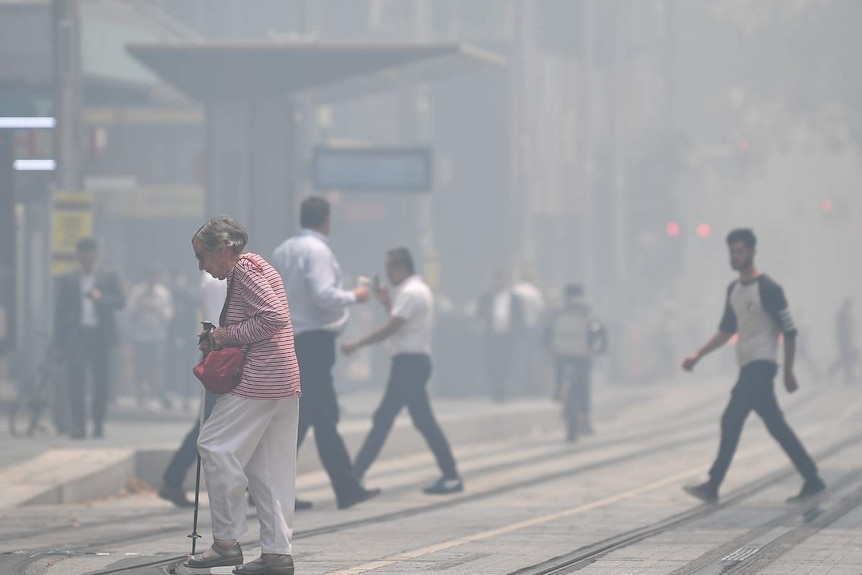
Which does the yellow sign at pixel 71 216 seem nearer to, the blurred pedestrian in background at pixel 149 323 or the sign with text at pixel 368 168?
the sign with text at pixel 368 168

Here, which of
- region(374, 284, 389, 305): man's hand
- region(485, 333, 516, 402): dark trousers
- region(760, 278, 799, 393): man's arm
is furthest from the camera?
region(485, 333, 516, 402): dark trousers

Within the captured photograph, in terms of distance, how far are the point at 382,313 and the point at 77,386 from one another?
12414mm

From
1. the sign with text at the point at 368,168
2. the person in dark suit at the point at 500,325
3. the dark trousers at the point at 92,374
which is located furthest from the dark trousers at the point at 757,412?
the person in dark suit at the point at 500,325

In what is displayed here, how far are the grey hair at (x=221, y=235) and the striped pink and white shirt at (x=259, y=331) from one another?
9cm

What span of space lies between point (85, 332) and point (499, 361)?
8762 mm

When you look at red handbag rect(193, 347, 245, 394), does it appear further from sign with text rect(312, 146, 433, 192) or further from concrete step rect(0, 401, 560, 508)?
sign with text rect(312, 146, 433, 192)

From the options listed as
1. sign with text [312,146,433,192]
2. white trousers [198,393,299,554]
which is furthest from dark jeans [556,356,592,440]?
white trousers [198,393,299,554]

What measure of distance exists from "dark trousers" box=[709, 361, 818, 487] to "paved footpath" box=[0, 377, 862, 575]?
27 centimetres

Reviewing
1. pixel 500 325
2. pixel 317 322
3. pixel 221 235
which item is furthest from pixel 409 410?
pixel 500 325

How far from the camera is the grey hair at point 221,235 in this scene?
839cm

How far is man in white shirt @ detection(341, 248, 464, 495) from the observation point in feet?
45.0

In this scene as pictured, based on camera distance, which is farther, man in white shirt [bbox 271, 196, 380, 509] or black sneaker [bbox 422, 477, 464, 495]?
black sneaker [bbox 422, 477, 464, 495]

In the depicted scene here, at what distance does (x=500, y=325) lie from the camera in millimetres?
24469

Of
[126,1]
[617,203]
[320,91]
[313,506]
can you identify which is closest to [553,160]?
[617,203]
